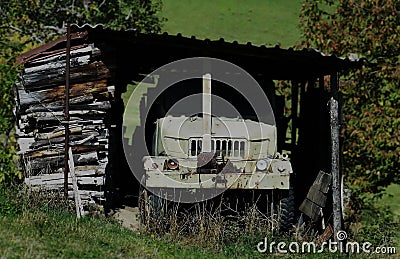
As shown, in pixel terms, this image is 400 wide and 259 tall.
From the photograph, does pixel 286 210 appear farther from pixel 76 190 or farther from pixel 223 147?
pixel 76 190

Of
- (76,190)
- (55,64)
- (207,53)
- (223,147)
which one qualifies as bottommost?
(76,190)

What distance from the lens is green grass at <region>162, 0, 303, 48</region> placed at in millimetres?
43125

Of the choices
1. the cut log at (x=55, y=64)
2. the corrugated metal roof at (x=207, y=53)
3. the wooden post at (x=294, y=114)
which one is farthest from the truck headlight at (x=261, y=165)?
the cut log at (x=55, y=64)

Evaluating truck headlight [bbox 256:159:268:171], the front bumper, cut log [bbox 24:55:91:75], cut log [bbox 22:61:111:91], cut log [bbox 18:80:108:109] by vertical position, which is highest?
cut log [bbox 24:55:91:75]

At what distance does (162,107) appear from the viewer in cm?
1394

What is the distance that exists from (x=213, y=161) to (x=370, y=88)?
6.71 meters

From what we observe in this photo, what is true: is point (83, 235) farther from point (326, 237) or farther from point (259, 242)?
point (326, 237)

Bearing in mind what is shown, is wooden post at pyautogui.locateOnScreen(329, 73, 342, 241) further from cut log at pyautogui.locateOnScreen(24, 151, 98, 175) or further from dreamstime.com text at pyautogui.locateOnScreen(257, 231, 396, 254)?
cut log at pyautogui.locateOnScreen(24, 151, 98, 175)

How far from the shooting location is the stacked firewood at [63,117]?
13.2 metres

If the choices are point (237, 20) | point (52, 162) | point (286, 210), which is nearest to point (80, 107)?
point (52, 162)

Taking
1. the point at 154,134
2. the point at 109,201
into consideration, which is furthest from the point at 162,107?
the point at 109,201

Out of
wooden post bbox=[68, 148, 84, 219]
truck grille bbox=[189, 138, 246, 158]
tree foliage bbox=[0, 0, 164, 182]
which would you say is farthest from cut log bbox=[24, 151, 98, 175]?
tree foliage bbox=[0, 0, 164, 182]

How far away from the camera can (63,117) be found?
534 inches

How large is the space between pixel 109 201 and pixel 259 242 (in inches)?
161
